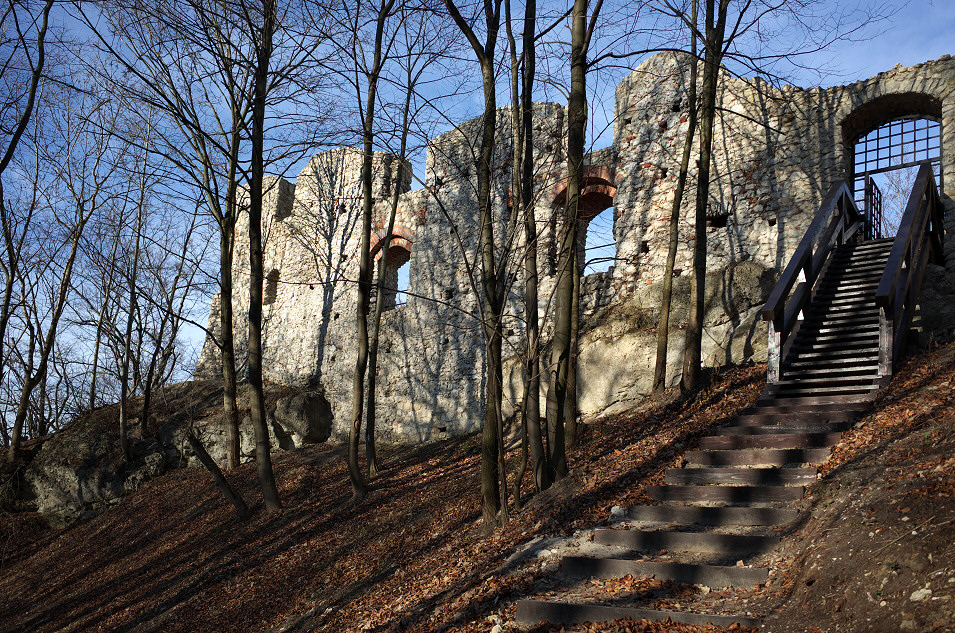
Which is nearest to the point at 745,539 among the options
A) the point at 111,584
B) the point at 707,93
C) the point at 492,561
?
the point at 492,561

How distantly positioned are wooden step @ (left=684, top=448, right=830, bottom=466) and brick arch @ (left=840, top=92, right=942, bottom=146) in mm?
6584

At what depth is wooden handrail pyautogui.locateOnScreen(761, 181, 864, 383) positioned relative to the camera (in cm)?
692

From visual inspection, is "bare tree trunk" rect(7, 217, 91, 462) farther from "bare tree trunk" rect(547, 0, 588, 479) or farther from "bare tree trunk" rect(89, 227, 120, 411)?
"bare tree trunk" rect(547, 0, 588, 479)

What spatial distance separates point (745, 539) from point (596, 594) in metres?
1.08

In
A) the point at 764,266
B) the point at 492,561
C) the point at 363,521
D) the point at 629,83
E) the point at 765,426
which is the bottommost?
the point at 363,521

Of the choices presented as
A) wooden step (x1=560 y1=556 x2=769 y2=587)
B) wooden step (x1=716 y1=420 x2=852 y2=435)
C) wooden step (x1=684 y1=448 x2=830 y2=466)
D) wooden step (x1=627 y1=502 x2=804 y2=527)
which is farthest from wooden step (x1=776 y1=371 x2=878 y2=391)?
wooden step (x1=560 y1=556 x2=769 y2=587)

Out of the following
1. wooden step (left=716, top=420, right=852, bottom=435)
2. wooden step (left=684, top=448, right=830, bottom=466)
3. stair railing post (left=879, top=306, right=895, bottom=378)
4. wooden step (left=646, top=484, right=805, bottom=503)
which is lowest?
wooden step (left=646, top=484, right=805, bottom=503)

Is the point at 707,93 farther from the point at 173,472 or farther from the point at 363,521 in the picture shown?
the point at 173,472

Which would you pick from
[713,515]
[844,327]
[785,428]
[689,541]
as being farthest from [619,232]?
[689,541]

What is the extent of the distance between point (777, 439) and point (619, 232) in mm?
6574

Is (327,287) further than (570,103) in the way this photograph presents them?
Yes

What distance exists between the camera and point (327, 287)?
16.3 metres

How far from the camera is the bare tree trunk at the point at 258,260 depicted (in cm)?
966

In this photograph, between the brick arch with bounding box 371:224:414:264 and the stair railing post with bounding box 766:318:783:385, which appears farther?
the brick arch with bounding box 371:224:414:264
